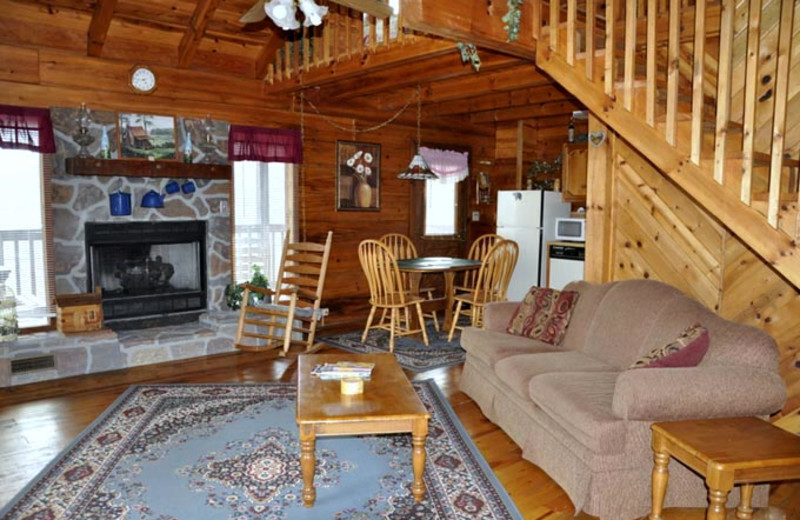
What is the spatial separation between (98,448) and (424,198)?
4.80m

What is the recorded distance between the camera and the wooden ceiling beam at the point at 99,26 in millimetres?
4422

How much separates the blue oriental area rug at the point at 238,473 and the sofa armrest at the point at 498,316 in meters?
0.71

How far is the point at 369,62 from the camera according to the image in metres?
4.46

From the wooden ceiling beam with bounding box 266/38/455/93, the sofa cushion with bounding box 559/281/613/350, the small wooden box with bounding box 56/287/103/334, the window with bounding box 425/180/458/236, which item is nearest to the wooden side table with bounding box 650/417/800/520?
the sofa cushion with bounding box 559/281/613/350

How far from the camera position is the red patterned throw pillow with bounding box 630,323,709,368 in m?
2.61

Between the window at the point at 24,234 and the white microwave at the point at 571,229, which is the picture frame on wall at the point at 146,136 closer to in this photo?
the window at the point at 24,234

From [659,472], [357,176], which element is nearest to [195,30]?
[357,176]

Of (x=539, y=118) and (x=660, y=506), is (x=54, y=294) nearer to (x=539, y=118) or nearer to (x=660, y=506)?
(x=660, y=506)

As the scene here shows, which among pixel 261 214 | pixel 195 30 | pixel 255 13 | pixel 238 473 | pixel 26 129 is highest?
pixel 195 30

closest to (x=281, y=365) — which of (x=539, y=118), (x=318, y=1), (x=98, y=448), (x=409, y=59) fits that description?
(x=98, y=448)

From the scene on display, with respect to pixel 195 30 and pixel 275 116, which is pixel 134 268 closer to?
pixel 275 116

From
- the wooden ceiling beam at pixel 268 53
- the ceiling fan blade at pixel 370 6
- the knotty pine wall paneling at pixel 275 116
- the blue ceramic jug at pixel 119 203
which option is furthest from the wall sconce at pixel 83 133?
the ceiling fan blade at pixel 370 6

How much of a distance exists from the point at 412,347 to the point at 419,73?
7.80 ft

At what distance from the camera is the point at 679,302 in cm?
307
